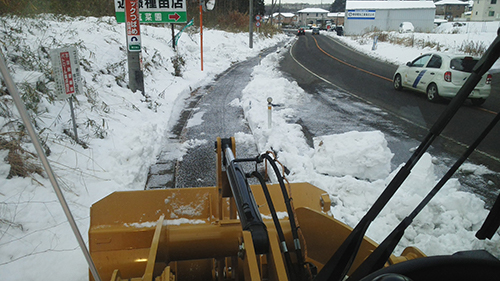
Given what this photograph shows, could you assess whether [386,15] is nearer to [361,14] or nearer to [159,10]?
[361,14]

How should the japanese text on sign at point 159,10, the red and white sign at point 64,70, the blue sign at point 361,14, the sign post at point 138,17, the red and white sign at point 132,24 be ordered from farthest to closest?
1. the blue sign at point 361,14
2. the japanese text on sign at point 159,10
3. the sign post at point 138,17
4. the red and white sign at point 132,24
5. the red and white sign at point 64,70

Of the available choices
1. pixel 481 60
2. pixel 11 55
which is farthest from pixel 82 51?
pixel 481 60

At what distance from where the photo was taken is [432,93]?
10461mm

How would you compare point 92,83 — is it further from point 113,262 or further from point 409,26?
point 409,26

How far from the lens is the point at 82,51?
10258 mm

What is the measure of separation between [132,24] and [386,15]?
142 feet

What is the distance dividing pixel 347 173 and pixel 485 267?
172 inches

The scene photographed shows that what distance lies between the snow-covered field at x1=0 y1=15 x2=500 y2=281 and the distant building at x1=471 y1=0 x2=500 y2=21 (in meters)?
0.08

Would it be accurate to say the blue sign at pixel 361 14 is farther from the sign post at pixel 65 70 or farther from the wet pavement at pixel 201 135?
the sign post at pixel 65 70

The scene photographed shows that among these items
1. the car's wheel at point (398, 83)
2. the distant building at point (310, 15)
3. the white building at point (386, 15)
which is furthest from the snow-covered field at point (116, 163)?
the distant building at point (310, 15)

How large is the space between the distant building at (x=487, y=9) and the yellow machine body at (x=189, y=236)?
1.28m

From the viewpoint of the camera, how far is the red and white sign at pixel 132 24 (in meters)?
8.86

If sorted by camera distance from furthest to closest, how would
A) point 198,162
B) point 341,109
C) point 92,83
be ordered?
point 341,109 → point 92,83 → point 198,162

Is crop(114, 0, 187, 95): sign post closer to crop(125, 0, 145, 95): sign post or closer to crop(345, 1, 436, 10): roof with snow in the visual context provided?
crop(125, 0, 145, 95): sign post
